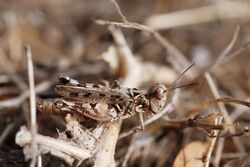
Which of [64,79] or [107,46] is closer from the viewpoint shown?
[64,79]

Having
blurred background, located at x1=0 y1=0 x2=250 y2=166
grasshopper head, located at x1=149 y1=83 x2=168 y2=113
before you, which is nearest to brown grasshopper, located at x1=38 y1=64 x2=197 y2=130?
grasshopper head, located at x1=149 y1=83 x2=168 y2=113

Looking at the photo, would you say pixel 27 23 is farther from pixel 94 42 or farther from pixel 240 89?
pixel 240 89

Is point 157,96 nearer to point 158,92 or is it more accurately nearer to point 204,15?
point 158,92

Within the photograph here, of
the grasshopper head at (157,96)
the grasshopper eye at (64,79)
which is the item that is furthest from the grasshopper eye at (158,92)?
the grasshopper eye at (64,79)

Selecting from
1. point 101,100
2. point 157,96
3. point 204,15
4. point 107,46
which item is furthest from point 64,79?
point 204,15

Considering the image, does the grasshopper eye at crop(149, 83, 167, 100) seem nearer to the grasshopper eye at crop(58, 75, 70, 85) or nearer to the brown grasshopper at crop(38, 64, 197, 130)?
the brown grasshopper at crop(38, 64, 197, 130)

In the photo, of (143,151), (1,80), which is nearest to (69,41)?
(1,80)

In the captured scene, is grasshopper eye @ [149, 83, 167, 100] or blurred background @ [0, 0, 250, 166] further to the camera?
blurred background @ [0, 0, 250, 166]
